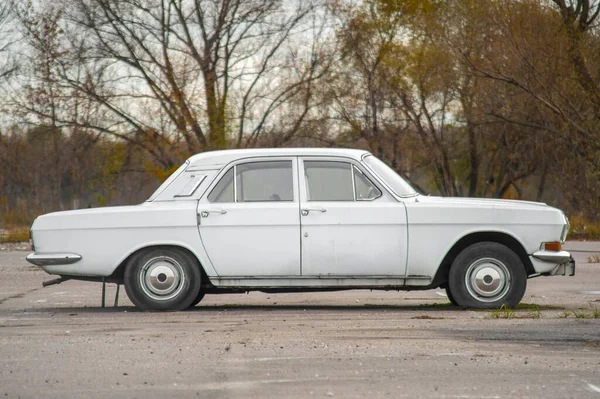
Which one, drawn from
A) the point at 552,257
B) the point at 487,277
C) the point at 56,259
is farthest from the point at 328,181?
the point at 56,259

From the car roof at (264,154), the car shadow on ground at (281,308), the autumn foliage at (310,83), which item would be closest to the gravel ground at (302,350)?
the car shadow on ground at (281,308)

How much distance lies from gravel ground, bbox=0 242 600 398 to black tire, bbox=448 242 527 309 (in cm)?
24

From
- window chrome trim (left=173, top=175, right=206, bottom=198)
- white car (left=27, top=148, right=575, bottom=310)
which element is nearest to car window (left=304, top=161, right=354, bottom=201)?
white car (left=27, top=148, right=575, bottom=310)

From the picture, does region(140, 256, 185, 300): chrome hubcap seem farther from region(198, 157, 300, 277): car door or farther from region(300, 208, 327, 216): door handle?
region(300, 208, 327, 216): door handle

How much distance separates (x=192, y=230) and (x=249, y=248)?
62cm

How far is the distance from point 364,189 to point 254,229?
1210 mm

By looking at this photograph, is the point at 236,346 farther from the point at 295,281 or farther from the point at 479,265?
the point at 479,265

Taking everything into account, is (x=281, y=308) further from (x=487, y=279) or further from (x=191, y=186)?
(x=487, y=279)

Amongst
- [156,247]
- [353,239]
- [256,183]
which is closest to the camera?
[353,239]

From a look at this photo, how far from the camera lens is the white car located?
1034 cm

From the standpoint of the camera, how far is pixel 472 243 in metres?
10.5

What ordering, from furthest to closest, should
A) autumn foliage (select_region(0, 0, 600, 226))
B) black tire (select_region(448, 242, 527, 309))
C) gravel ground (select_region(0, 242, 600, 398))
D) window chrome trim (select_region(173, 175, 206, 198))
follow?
1. autumn foliage (select_region(0, 0, 600, 226))
2. window chrome trim (select_region(173, 175, 206, 198))
3. black tire (select_region(448, 242, 527, 309))
4. gravel ground (select_region(0, 242, 600, 398))

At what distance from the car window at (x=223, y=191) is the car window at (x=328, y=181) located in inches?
31.4

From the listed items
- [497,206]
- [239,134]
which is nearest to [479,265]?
[497,206]
